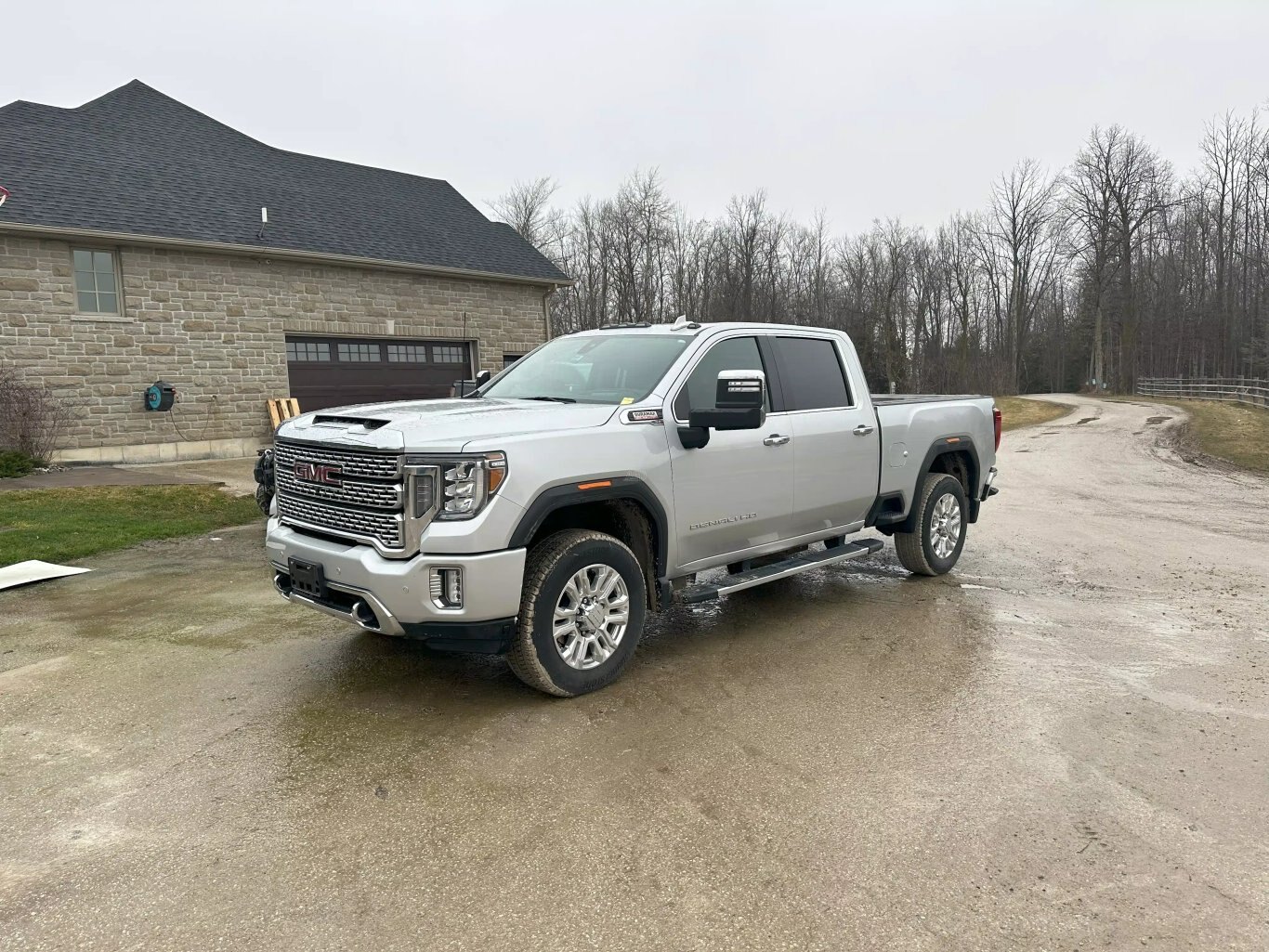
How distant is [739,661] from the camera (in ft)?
17.1

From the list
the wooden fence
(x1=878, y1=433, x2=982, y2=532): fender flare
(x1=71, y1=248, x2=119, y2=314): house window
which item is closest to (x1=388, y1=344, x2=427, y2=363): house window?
(x1=71, y1=248, x2=119, y2=314): house window

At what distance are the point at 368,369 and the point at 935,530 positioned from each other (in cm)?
1447

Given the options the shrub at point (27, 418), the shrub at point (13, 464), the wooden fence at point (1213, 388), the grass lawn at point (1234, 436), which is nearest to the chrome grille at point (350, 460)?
the shrub at point (13, 464)

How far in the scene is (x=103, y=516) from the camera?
32.3 ft

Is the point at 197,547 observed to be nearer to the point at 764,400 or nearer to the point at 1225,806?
the point at 764,400

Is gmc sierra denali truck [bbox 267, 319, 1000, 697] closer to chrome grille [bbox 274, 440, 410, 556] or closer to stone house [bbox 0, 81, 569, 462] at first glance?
chrome grille [bbox 274, 440, 410, 556]

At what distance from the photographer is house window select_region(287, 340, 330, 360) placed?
17609 millimetres

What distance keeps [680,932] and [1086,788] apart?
1972 mm

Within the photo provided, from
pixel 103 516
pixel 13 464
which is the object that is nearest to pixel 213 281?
pixel 13 464

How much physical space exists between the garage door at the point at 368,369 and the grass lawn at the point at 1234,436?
16.3m

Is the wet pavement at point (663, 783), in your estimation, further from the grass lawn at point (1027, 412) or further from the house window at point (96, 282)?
the grass lawn at point (1027, 412)

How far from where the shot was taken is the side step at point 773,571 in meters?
5.09

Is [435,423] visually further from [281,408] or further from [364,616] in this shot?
[281,408]

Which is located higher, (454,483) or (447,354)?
(447,354)
